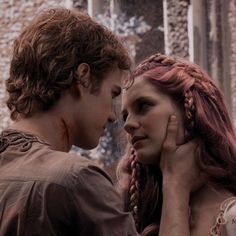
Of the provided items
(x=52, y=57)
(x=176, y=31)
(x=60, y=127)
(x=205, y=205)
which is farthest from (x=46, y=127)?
(x=176, y=31)

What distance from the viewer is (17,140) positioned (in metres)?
1.89

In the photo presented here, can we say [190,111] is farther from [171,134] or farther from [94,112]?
[94,112]

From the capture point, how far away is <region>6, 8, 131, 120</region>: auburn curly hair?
1901 mm

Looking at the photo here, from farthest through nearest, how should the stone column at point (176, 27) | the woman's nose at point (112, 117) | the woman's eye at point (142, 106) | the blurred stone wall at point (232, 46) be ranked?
the stone column at point (176, 27) < the blurred stone wall at point (232, 46) < the woman's eye at point (142, 106) < the woman's nose at point (112, 117)

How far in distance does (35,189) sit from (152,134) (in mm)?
685

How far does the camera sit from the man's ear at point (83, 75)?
75.6 inches

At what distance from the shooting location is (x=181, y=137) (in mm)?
2428

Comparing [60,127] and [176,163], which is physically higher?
[60,127]

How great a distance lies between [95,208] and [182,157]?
644 millimetres

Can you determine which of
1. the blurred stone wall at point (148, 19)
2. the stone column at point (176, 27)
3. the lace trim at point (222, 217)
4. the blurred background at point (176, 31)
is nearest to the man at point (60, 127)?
the lace trim at point (222, 217)

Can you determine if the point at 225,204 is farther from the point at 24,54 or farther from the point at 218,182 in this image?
the point at 24,54

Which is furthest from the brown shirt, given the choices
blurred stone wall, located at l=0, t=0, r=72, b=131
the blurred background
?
blurred stone wall, located at l=0, t=0, r=72, b=131

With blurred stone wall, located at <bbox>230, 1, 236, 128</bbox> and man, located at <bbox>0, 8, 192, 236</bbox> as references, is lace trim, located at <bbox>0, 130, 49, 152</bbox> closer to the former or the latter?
man, located at <bbox>0, 8, 192, 236</bbox>

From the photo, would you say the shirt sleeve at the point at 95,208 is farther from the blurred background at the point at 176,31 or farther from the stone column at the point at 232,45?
the stone column at the point at 232,45
